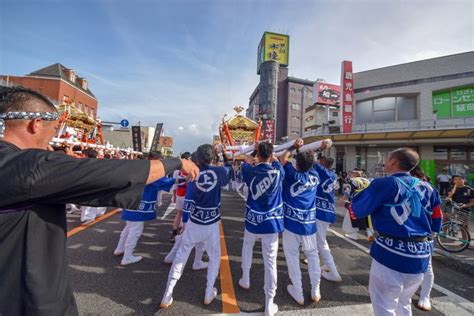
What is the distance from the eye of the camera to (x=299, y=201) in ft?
10.3

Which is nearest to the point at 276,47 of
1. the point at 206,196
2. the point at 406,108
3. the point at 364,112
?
the point at 364,112

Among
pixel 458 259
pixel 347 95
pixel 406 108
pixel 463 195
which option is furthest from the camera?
pixel 347 95

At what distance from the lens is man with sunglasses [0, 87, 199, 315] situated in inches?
34.0

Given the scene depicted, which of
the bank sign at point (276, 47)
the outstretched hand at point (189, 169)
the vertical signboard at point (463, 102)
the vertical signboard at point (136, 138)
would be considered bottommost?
the outstretched hand at point (189, 169)

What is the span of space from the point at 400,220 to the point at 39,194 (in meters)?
2.66

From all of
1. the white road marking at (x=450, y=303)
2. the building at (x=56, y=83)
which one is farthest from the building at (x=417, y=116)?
the building at (x=56, y=83)

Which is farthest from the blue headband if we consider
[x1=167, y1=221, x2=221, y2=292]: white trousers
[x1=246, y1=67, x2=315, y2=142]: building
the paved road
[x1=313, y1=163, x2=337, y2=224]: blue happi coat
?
[x1=246, y1=67, x2=315, y2=142]: building

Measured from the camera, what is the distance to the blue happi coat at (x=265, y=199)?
2.89 metres

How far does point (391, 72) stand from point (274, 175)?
699 inches

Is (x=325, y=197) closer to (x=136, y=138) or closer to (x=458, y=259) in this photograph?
(x=458, y=259)

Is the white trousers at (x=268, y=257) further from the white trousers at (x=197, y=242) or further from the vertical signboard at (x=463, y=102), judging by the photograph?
the vertical signboard at (x=463, y=102)

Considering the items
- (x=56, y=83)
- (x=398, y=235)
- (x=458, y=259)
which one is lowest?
(x=458, y=259)

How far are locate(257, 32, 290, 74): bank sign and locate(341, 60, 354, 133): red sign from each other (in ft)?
100

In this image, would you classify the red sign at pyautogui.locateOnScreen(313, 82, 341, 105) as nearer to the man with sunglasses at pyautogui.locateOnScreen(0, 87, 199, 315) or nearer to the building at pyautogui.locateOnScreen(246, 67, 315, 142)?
the building at pyautogui.locateOnScreen(246, 67, 315, 142)
